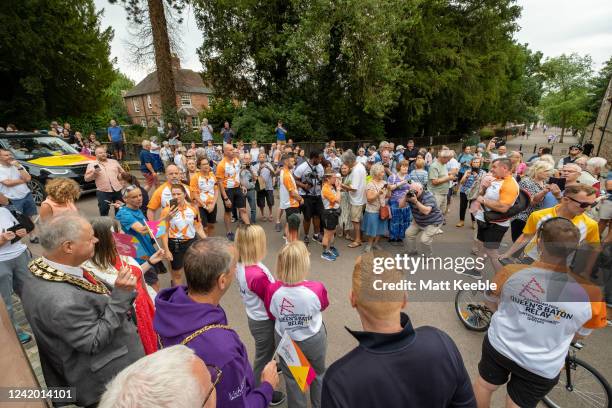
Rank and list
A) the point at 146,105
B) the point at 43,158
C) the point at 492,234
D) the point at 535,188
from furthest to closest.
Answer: the point at 146,105, the point at 43,158, the point at 535,188, the point at 492,234

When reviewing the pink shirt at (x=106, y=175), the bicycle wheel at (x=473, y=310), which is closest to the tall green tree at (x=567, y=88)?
the bicycle wheel at (x=473, y=310)

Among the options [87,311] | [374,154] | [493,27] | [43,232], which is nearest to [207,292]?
[87,311]

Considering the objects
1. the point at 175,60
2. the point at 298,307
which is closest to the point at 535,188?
the point at 298,307

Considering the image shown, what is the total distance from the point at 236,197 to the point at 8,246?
3999 mm

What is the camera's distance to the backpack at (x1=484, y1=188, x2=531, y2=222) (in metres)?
4.44

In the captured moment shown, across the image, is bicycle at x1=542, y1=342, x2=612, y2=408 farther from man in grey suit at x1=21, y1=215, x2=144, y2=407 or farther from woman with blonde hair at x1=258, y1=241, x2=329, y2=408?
man in grey suit at x1=21, y1=215, x2=144, y2=407

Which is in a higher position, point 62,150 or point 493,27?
point 493,27

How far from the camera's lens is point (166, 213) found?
416 cm

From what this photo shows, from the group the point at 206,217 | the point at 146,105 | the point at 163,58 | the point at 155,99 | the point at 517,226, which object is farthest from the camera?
the point at 146,105

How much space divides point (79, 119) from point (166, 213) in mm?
27668

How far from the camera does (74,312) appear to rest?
182 cm

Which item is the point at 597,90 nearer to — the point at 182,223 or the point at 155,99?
the point at 182,223

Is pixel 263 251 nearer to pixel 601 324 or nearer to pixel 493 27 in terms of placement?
pixel 601 324

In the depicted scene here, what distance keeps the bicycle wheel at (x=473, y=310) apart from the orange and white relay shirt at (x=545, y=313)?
1676 millimetres
